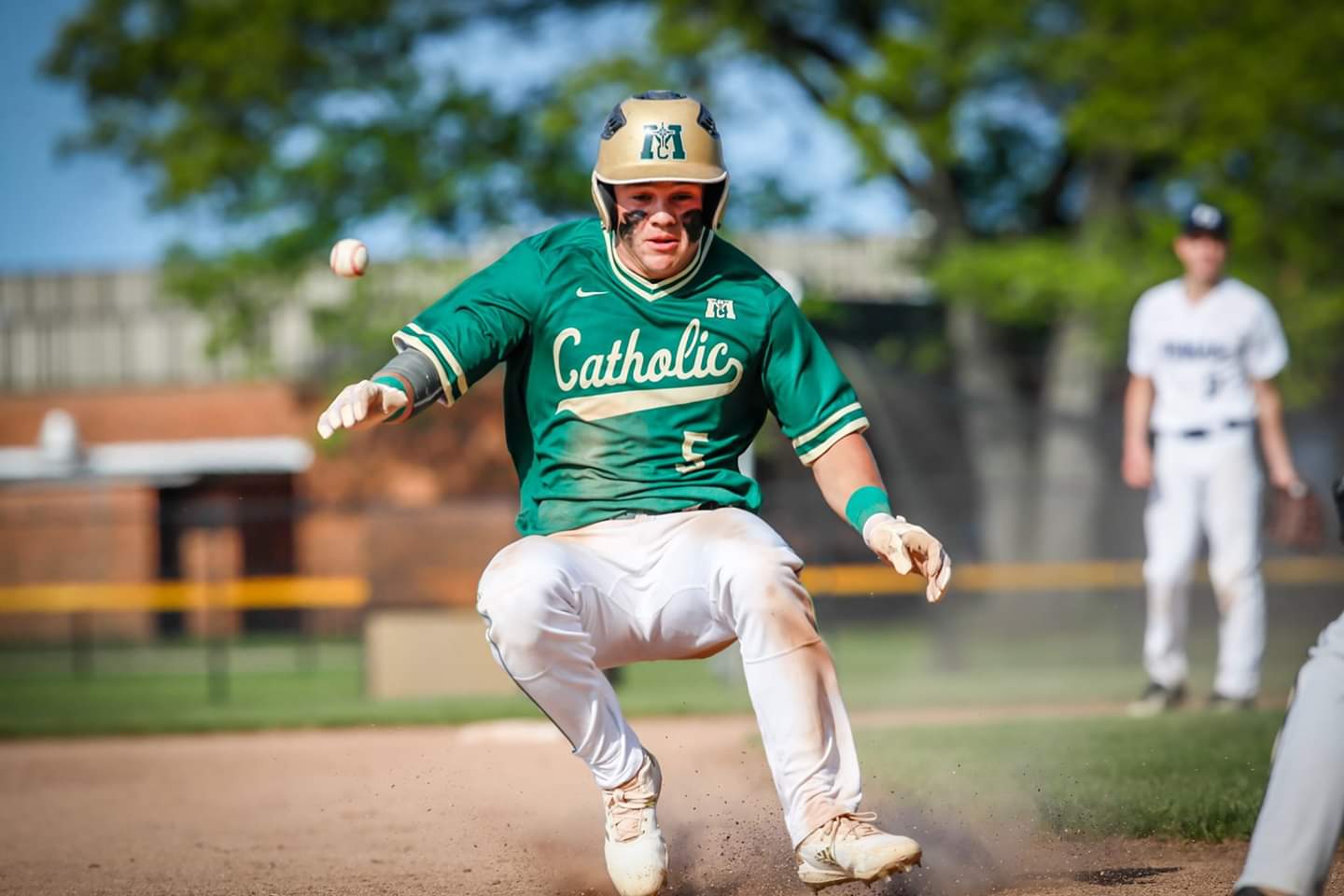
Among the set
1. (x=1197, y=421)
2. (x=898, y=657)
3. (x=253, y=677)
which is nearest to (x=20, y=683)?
(x=253, y=677)

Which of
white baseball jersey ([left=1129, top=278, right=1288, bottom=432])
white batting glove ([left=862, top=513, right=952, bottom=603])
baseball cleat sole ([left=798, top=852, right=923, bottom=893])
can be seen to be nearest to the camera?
baseball cleat sole ([left=798, top=852, right=923, bottom=893])

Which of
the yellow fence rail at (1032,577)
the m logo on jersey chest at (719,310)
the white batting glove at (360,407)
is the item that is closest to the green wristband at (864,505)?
the m logo on jersey chest at (719,310)

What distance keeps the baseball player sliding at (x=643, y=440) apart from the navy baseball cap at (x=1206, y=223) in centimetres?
410

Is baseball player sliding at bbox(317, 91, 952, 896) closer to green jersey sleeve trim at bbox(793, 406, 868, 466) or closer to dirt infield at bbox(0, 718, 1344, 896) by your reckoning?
green jersey sleeve trim at bbox(793, 406, 868, 466)

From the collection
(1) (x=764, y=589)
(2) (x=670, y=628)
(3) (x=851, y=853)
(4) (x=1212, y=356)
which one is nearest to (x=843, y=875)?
(3) (x=851, y=853)

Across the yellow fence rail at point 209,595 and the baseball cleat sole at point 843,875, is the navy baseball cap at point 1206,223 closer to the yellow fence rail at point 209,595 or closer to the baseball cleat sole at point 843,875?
the baseball cleat sole at point 843,875

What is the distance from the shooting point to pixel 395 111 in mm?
21188

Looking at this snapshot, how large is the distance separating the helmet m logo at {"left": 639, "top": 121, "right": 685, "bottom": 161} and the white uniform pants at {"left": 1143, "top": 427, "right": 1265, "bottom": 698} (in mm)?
4517

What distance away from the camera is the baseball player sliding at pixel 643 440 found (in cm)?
409

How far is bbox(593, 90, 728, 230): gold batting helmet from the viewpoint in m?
4.30

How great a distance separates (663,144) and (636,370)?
620mm

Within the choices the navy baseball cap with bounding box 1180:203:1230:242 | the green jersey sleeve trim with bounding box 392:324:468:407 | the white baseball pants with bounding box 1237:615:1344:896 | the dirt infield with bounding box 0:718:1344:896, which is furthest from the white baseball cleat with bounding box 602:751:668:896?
the navy baseball cap with bounding box 1180:203:1230:242

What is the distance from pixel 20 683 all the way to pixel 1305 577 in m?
Answer: 12.4

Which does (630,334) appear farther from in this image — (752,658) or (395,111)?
(395,111)
